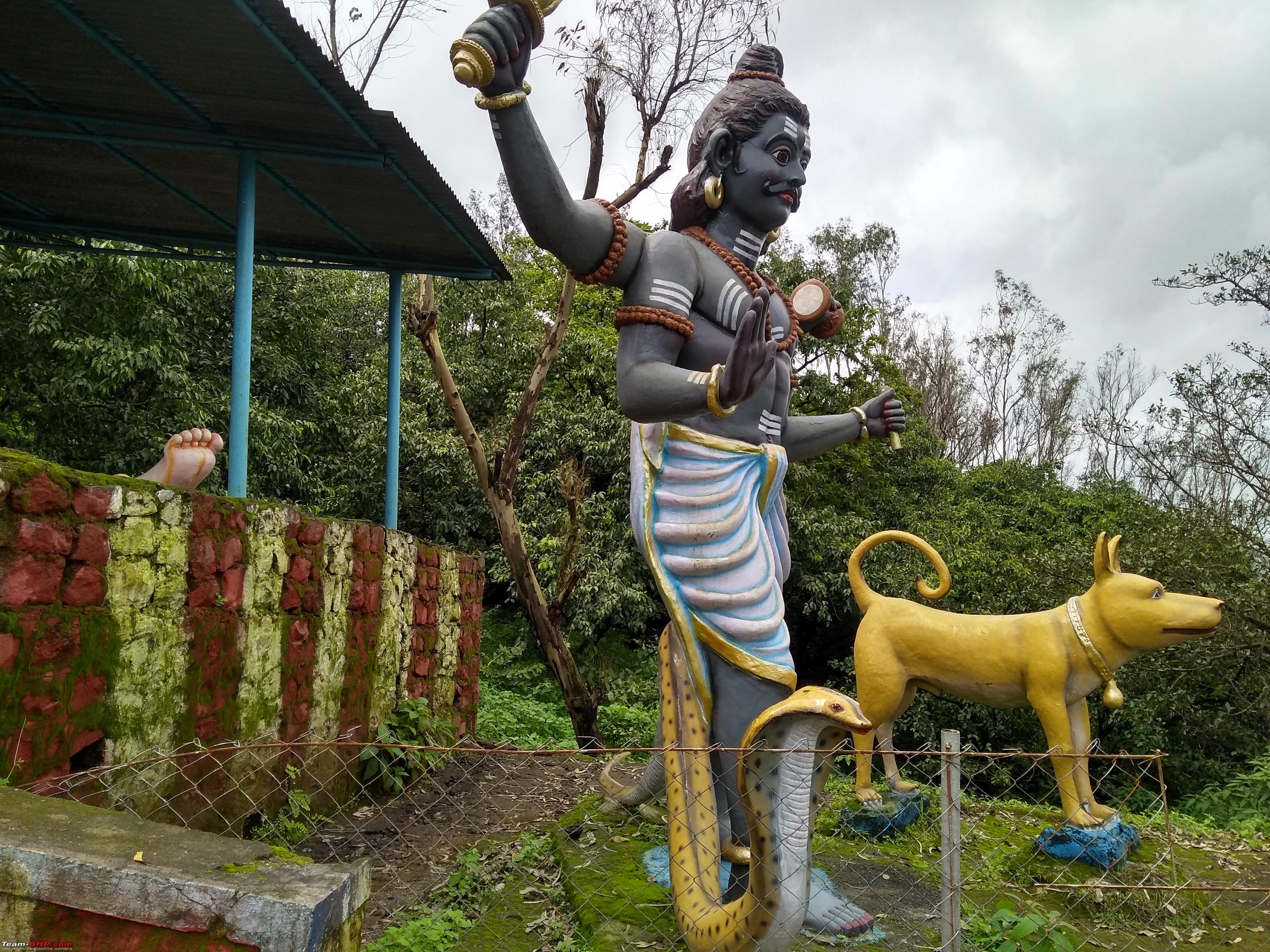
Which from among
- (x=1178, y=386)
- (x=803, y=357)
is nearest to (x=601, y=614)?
(x=803, y=357)

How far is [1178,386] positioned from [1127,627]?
4.46 m

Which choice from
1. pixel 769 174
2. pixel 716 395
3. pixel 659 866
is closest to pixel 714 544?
pixel 716 395

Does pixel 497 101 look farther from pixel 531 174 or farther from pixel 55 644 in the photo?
pixel 55 644

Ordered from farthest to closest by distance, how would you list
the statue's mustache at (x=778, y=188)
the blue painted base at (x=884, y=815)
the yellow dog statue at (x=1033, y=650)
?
the blue painted base at (x=884, y=815) → the yellow dog statue at (x=1033, y=650) → the statue's mustache at (x=778, y=188)

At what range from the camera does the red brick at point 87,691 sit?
10.0 ft

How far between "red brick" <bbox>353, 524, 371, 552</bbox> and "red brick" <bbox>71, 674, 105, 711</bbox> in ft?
7.73

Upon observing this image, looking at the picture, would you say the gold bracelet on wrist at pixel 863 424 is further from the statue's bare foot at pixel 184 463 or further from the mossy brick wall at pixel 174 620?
the statue's bare foot at pixel 184 463

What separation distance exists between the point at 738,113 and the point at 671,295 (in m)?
0.74

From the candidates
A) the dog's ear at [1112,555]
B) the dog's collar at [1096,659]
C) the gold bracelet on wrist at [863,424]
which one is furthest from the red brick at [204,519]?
the dog's ear at [1112,555]

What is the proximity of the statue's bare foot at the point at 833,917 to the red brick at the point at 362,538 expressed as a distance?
134 inches

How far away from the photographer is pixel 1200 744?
26.4 ft

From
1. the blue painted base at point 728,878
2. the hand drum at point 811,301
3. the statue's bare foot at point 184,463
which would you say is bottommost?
the blue painted base at point 728,878

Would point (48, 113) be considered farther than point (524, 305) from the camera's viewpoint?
No

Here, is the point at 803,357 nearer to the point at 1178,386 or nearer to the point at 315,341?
the point at 1178,386
